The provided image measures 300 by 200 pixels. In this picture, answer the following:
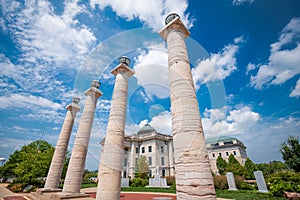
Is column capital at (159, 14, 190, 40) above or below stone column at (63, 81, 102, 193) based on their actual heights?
above

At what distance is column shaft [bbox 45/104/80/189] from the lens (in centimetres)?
1432

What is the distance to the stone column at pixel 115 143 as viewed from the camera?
7680 millimetres

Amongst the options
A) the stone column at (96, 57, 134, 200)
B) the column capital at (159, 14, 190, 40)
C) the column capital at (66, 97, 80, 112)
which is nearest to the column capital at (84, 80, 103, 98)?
the column capital at (66, 97, 80, 112)

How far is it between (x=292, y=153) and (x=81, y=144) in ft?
98.2

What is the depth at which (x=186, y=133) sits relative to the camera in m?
5.06

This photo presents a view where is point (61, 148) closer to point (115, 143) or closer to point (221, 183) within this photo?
point (115, 143)

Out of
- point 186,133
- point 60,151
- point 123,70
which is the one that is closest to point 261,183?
point 186,133

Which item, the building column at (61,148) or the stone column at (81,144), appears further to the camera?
the building column at (61,148)

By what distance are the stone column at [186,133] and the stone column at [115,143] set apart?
4.43 meters

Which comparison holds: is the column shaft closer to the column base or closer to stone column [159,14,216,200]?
the column base

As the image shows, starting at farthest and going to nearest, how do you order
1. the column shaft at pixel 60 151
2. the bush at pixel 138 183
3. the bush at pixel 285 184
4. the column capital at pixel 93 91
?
the bush at pixel 138 183 < the column capital at pixel 93 91 < the column shaft at pixel 60 151 < the bush at pixel 285 184

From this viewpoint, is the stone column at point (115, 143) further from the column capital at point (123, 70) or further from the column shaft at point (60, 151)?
the column shaft at point (60, 151)

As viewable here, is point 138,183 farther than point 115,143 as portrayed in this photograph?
Yes

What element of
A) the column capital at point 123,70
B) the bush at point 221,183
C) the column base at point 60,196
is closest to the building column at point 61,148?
the column base at point 60,196
